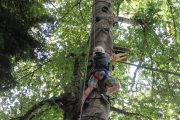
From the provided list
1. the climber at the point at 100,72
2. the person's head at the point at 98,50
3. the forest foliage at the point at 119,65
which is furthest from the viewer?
the forest foliage at the point at 119,65

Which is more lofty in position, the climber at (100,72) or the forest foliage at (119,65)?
the forest foliage at (119,65)

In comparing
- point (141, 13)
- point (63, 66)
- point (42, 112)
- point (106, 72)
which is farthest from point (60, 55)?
point (106, 72)

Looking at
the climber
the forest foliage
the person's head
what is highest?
the forest foliage

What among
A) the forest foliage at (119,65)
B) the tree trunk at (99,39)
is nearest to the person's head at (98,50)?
the tree trunk at (99,39)

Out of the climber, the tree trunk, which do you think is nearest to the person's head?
the climber

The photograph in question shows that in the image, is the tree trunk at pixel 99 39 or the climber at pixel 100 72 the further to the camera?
the climber at pixel 100 72

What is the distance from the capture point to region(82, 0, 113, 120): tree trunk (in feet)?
12.0

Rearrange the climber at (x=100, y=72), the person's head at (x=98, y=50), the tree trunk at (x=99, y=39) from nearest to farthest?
the tree trunk at (x=99, y=39)
the climber at (x=100, y=72)
the person's head at (x=98, y=50)

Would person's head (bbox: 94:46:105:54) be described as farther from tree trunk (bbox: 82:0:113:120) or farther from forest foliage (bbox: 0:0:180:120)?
forest foliage (bbox: 0:0:180:120)

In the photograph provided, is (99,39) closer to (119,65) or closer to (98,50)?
(98,50)

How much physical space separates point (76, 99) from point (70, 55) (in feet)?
7.87

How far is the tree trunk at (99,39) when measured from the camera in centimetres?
367

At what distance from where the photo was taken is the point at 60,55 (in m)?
7.92

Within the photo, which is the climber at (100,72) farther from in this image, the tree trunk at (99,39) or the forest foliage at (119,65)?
the forest foliage at (119,65)
